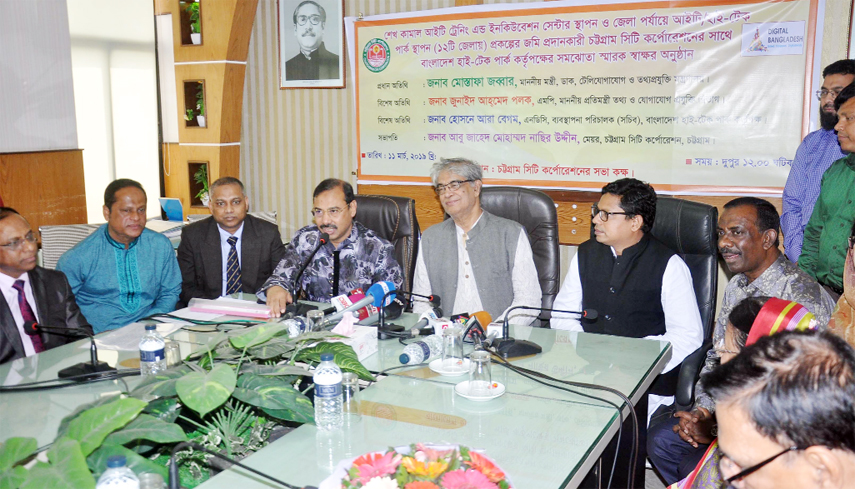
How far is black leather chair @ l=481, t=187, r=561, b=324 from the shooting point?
2.87 metres

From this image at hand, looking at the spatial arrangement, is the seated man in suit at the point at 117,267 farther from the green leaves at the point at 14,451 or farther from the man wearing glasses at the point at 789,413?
the man wearing glasses at the point at 789,413

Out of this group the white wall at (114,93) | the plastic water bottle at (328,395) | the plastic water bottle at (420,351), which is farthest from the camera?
the white wall at (114,93)

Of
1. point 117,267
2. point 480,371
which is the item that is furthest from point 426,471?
point 117,267

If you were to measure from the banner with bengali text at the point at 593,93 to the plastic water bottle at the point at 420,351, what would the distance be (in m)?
1.95

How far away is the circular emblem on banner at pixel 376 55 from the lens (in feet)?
13.5

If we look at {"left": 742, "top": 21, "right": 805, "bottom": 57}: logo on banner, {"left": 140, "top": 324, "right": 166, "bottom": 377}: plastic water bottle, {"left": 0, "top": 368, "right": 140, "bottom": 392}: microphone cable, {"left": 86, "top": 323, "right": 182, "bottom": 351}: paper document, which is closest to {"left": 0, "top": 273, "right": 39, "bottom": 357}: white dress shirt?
{"left": 86, "top": 323, "right": 182, "bottom": 351}: paper document

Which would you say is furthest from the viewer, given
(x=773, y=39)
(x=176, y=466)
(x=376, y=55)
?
(x=376, y=55)

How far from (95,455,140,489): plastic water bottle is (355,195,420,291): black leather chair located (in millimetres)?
1994

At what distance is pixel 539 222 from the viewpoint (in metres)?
2.88

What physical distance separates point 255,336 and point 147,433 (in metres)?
0.38

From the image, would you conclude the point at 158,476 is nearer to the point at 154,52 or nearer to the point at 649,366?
the point at 649,366

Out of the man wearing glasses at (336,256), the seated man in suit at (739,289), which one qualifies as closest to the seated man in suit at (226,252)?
the man wearing glasses at (336,256)

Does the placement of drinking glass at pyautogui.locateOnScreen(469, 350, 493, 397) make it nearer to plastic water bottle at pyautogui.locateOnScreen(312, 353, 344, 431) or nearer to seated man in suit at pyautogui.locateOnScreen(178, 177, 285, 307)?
plastic water bottle at pyautogui.locateOnScreen(312, 353, 344, 431)

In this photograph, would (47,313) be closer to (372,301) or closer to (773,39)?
(372,301)
